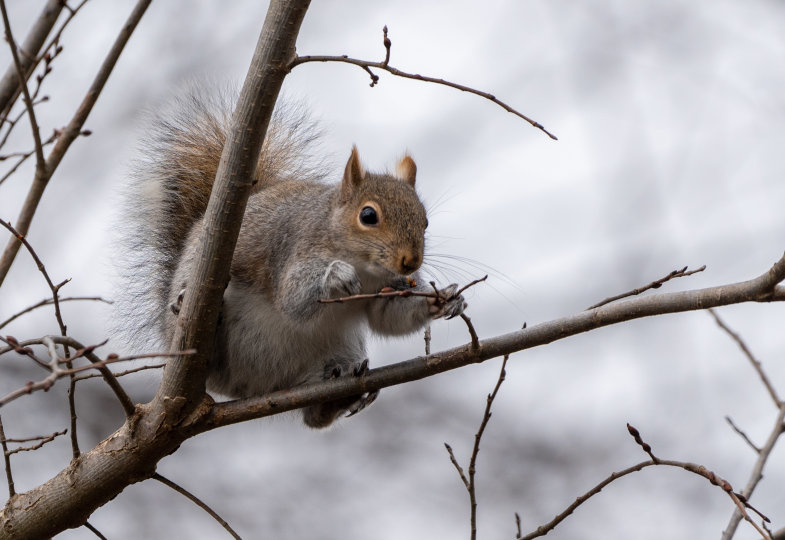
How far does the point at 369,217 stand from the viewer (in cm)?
264

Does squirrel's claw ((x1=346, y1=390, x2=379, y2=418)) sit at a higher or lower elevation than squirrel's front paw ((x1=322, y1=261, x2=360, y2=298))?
lower

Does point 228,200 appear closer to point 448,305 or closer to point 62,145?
point 62,145

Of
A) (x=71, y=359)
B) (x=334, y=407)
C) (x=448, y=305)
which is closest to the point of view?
(x=71, y=359)

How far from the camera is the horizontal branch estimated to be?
1.72 meters

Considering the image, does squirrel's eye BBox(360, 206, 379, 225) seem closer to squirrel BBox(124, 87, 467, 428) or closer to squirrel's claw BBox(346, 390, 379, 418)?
squirrel BBox(124, 87, 467, 428)

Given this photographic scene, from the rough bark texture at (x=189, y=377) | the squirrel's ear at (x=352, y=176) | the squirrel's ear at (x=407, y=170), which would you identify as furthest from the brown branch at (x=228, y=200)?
the squirrel's ear at (x=407, y=170)

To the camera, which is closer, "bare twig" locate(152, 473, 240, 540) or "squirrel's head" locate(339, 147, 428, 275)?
"bare twig" locate(152, 473, 240, 540)

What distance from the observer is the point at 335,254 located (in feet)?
8.76

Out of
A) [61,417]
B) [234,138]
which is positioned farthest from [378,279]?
[61,417]

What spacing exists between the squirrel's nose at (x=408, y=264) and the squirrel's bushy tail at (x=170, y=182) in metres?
0.71

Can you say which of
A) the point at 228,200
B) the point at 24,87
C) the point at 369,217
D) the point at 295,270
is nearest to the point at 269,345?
the point at 295,270

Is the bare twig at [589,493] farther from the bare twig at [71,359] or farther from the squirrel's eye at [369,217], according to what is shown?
the squirrel's eye at [369,217]

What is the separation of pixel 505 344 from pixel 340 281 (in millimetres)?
675

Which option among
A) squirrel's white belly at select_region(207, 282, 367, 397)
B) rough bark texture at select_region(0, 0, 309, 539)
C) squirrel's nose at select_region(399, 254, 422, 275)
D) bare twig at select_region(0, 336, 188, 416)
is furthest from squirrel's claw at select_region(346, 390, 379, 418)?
bare twig at select_region(0, 336, 188, 416)
